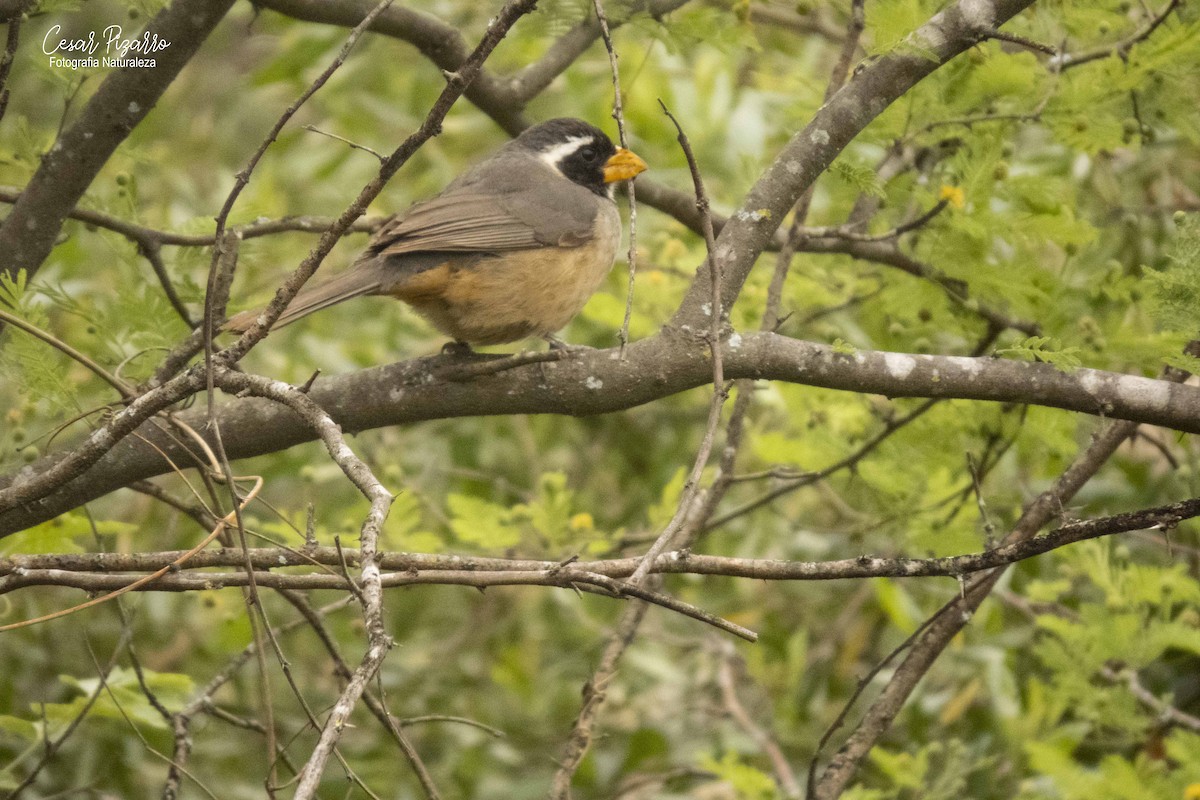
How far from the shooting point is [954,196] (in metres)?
3.61

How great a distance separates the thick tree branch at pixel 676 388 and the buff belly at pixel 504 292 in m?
0.98

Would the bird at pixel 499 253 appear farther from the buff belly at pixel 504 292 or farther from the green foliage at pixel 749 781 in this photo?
the green foliage at pixel 749 781

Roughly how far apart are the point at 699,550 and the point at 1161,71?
2.82 meters

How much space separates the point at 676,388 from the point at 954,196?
1.22 metres

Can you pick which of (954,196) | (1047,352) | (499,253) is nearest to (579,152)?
(499,253)

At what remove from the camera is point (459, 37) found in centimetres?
387

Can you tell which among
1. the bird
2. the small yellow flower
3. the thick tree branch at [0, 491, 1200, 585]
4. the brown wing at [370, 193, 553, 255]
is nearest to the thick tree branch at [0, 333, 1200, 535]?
the thick tree branch at [0, 491, 1200, 585]

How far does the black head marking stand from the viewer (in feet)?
15.5

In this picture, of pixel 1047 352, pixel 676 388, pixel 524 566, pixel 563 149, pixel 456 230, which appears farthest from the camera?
pixel 563 149

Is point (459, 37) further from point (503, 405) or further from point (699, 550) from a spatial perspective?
point (699, 550)

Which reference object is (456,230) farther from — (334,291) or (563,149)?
(563,149)

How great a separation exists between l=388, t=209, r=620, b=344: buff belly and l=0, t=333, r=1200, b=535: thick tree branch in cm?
98

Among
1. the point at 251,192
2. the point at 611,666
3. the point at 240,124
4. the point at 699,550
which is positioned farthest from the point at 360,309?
the point at 611,666

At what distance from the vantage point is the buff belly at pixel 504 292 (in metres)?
4.04
